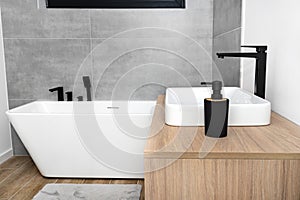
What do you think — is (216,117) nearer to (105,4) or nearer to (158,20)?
(158,20)

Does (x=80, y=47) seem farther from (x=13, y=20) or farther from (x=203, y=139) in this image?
(x=203, y=139)

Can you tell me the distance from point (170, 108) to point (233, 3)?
4.38 ft

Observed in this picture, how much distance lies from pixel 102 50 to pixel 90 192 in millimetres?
1391

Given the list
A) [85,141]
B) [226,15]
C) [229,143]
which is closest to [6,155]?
[85,141]

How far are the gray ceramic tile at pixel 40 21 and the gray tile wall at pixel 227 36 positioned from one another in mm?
1221

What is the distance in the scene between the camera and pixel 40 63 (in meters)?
3.13

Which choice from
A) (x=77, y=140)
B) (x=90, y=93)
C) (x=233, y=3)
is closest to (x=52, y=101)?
(x=90, y=93)

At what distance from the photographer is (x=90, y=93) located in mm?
3152

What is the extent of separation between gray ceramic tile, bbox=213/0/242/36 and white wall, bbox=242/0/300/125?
0.27 meters

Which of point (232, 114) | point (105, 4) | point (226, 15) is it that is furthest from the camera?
point (105, 4)

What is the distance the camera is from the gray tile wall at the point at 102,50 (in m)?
3.05

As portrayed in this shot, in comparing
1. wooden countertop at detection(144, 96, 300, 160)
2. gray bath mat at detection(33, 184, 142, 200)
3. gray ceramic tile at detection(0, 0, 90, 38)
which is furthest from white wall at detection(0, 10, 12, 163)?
wooden countertop at detection(144, 96, 300, 160)

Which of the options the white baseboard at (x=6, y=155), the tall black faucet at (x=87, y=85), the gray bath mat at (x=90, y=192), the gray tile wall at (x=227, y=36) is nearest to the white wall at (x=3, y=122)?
the white baseboard at (x=6, y=155)

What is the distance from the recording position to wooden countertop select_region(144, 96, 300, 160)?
0.93 meters
